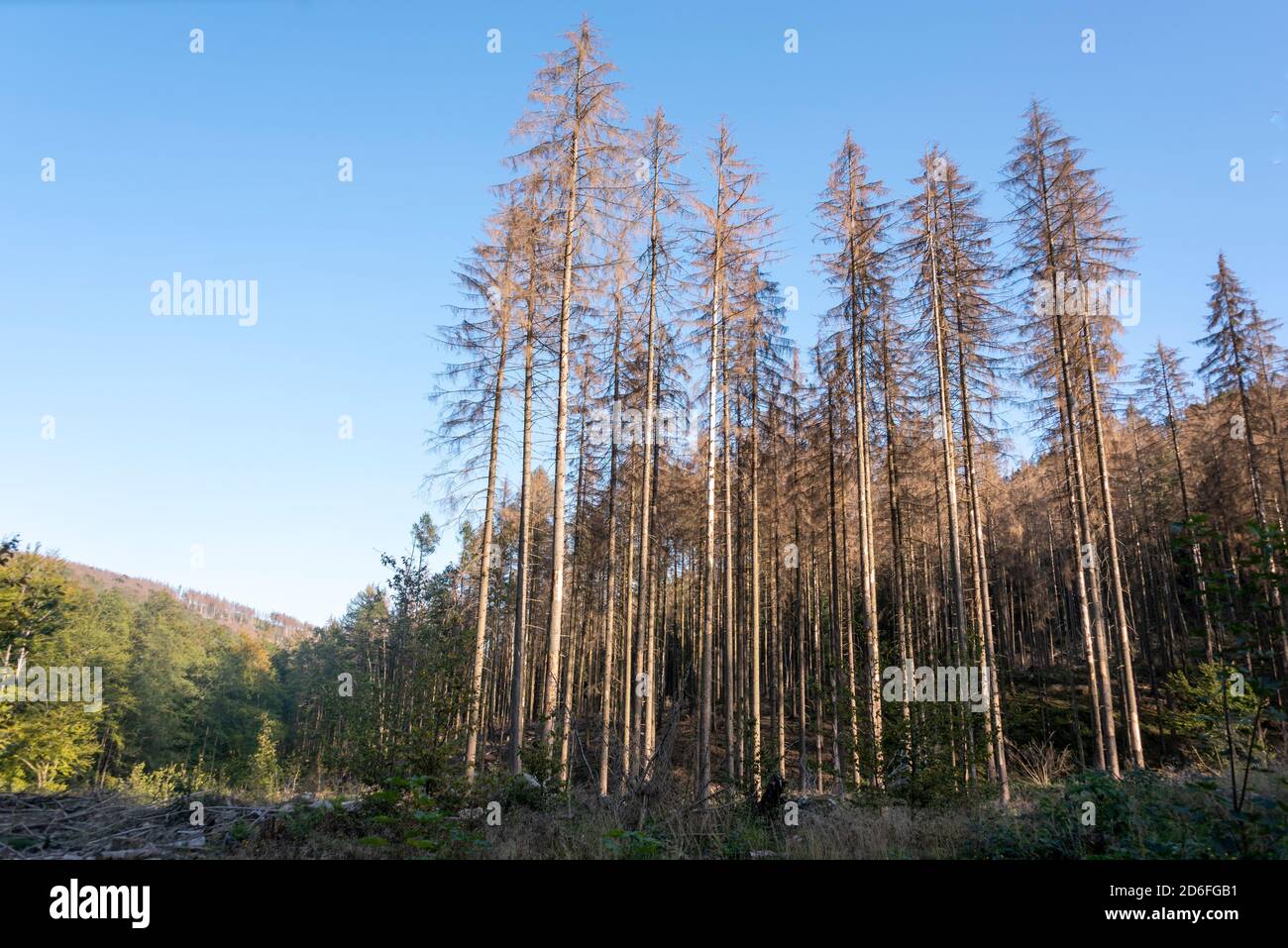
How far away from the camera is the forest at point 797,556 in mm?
7492

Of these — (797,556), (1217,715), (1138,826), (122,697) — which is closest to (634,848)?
(1138,826)

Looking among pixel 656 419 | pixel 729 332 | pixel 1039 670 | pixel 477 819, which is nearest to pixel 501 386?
pixel 656 419

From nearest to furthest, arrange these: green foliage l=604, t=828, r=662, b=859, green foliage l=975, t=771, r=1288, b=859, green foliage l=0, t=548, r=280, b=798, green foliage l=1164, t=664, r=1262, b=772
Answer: green foliage l=975, t=771, r=1288, b=859 < green foliage l=1164, t=664, r=1262, b=772 < green foliage l=604, t=828, r=662, b=859 < green foliage l=0, t=548, r=280, b=798

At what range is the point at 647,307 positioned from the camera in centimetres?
1714

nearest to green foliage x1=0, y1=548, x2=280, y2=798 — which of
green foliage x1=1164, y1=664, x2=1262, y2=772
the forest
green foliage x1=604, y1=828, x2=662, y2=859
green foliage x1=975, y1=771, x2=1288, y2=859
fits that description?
the forest

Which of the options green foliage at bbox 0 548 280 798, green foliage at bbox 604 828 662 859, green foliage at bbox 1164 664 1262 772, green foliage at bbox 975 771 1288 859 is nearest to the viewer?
green foliage at bbox 975 771 1288 859

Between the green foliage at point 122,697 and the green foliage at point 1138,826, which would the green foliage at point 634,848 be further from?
the green foliage at point 122,697

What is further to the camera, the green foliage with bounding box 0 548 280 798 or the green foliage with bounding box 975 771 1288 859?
the green foliage with bounding box 0 548 280 798

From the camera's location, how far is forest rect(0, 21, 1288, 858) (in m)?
7.49

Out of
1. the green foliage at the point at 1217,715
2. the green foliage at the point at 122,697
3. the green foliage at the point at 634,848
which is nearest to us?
the green foliage at the point at 1217,715

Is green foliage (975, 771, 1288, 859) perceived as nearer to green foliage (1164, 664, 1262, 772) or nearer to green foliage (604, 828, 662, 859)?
green foliage (1164, 664, 1262, 772)

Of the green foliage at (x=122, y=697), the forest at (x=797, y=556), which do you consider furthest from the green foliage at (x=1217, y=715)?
the green foliage at (x=122, y=697)

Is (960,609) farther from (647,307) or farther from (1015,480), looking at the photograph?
(1015,480)
